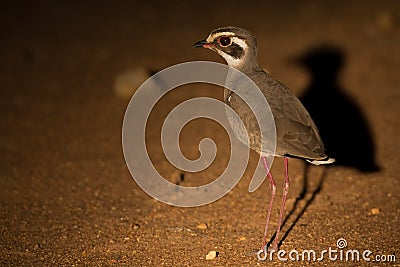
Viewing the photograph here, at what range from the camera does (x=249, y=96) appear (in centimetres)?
460

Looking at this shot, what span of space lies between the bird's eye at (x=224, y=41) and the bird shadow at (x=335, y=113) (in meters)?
1.84

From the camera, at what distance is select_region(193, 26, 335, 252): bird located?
14.4 ft

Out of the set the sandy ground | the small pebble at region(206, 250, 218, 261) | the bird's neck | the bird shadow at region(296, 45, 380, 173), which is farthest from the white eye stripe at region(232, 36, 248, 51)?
the bird shadow at region(296, 45, 380, 173)

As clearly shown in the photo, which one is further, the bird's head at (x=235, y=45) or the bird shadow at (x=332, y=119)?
the bird shadow at (x=332, y=119)

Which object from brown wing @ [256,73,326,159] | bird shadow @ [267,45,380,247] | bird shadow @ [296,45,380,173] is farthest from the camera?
bird shadow @ [296,45,380,173]

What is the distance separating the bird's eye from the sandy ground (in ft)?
4.65

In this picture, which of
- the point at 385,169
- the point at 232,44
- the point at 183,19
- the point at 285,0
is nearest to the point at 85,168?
the point at 232,44

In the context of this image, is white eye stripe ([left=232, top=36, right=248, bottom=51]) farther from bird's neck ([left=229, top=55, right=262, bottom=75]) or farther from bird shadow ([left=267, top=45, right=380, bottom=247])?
bird shadow ([left=267, top=45, right=380, bottom=247])

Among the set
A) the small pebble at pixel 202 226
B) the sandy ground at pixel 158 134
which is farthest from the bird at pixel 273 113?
the sandy ground at pixel 158 134

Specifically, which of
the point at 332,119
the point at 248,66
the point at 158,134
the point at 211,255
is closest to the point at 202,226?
the point at 211,255

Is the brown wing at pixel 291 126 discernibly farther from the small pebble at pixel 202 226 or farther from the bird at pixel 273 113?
the small pebble at pixel 202 226

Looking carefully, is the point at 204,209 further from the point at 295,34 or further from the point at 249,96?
the point at 295,34

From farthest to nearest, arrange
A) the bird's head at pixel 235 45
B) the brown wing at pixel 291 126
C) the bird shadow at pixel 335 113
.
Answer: the bird shadow at pixel 335 113
the bird's head at pixel 235 45
the brown wing at pixel 291 126

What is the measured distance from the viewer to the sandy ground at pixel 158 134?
15.4 feet
